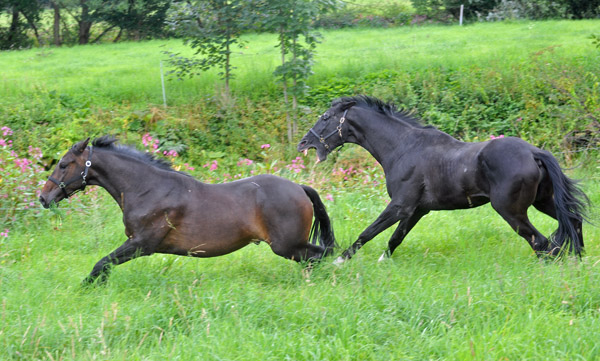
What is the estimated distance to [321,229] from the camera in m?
6.68

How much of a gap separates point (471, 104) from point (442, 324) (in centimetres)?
1088

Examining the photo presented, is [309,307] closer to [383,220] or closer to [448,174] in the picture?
[383,220]

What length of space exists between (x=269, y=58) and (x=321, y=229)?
43.7ft

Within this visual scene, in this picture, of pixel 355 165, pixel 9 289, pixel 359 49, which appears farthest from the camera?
pixel 359 49

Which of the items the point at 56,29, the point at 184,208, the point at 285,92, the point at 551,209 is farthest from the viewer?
the point at 56,29

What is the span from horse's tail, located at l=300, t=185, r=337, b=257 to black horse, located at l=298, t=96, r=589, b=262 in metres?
0.21

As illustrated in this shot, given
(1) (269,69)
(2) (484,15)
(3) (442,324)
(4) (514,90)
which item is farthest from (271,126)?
(2) (484,15)


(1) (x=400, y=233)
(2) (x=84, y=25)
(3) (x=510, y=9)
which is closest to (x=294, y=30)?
(1) (x=400, y=233)

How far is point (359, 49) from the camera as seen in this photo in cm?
2100

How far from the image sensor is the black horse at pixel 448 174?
619cm

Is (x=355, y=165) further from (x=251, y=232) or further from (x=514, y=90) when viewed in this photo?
(x=251, y=232)

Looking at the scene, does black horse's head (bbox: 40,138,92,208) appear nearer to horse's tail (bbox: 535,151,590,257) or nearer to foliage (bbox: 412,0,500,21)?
horse's tail (bbox: 535,151,590,257)

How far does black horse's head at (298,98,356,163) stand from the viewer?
7.36 metres

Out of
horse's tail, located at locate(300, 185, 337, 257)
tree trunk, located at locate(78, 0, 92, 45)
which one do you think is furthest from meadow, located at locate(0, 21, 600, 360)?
tree trunk, located at locate(78, 0, 92, 45)
